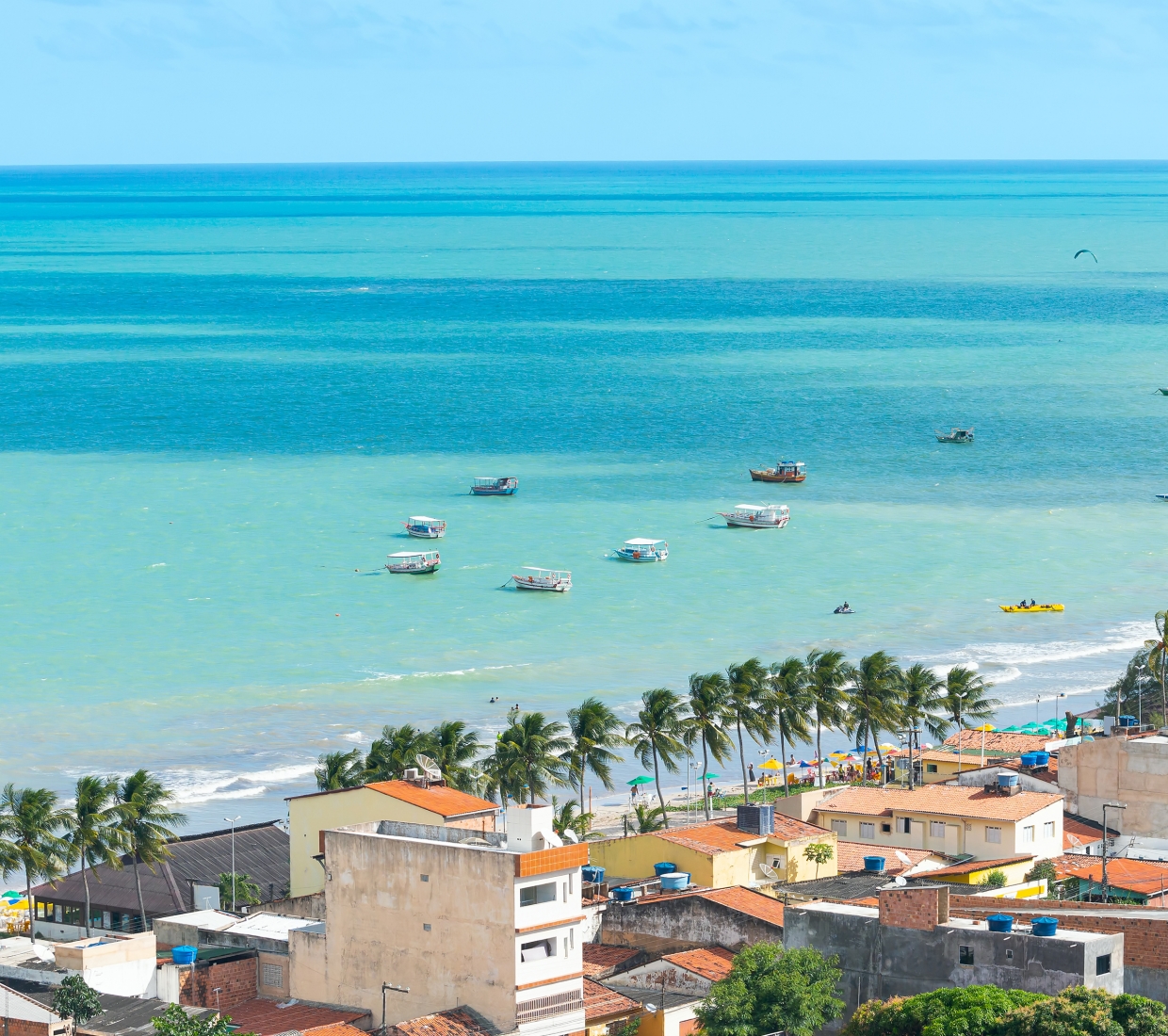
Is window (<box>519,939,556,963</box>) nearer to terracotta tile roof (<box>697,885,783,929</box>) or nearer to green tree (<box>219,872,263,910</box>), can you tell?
terracotta tile roof (<box>697,885,783,929</box>)

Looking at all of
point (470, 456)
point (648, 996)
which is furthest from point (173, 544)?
point (648, 996)

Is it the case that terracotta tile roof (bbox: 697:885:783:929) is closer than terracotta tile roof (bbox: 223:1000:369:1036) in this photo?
No

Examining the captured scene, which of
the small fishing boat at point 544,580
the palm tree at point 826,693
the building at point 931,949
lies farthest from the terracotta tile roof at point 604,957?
the small fishing boat at point 544,580

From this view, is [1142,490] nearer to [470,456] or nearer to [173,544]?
[470,456]

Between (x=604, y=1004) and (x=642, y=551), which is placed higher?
(x=642, y=551)

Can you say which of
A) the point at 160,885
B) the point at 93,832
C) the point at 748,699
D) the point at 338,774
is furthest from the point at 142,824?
Answer: the point at 748,699

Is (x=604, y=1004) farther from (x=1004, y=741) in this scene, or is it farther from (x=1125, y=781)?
(x=1004, y=741)

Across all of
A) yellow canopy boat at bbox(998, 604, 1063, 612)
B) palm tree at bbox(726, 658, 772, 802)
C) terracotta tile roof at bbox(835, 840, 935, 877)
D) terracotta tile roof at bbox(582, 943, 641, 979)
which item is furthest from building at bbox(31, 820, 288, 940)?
yellow canopy boat at bbox(998, 604, 1063, 612)
